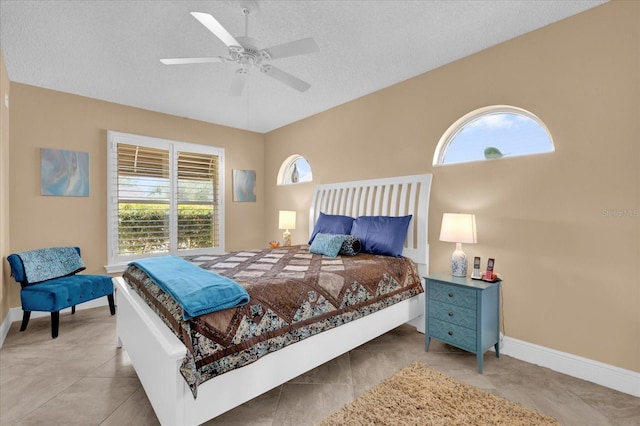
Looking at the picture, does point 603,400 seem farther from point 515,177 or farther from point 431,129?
point 431,129

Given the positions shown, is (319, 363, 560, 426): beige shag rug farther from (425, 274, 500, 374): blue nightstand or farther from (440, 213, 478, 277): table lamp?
(440, 213, 478, 277): table lamp

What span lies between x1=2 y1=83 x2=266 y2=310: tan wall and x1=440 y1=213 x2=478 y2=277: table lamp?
13.5 feet

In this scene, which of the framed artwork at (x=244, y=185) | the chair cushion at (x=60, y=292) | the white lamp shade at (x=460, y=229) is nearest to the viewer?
the white lamp shade at (x=460, y=229)

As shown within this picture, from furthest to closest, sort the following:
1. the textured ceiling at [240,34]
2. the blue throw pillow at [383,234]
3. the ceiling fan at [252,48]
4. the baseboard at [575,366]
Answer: the blue throw pillow at [383,234] < the textured ceiling at [240,34] < the baseboard at [575,366] < the ceiling fan at [252,48]

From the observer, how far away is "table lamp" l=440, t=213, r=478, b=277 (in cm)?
254

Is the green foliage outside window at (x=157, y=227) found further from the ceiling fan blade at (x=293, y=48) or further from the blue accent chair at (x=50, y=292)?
the ceiling fan blade at (x=293, y=48)

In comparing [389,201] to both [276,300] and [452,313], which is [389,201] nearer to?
[452,313]

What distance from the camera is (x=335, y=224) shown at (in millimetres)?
3646

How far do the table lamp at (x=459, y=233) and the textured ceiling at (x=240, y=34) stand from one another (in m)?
1.60

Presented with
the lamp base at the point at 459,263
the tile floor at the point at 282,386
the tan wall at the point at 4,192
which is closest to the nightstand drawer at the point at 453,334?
the tile floor at the point at 282,386

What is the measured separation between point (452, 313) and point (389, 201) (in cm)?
147

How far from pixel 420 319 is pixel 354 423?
62.5 inches

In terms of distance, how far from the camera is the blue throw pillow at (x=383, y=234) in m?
3.06

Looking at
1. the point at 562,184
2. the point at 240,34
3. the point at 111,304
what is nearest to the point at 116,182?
the point at 111,304
